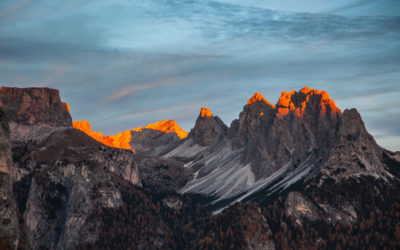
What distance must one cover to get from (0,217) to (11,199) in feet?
8.78

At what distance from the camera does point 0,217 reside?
64938 mm

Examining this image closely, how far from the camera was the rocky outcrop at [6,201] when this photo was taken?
2569 inches

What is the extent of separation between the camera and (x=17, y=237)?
6700 centimetres

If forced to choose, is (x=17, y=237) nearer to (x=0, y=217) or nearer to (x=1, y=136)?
(x=0, y=217)

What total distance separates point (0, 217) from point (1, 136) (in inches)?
381

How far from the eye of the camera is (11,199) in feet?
219

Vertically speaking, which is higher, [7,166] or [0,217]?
[7,166]

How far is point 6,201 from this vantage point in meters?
65.8

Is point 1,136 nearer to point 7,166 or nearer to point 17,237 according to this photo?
point 7,166

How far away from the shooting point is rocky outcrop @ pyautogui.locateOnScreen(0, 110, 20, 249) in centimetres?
6525

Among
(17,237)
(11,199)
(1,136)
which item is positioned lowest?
(17,237)

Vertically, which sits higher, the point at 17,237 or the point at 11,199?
the point at 11,199

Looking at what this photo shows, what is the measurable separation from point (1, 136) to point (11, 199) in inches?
306

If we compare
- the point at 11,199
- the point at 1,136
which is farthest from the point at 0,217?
the point at 1,136
